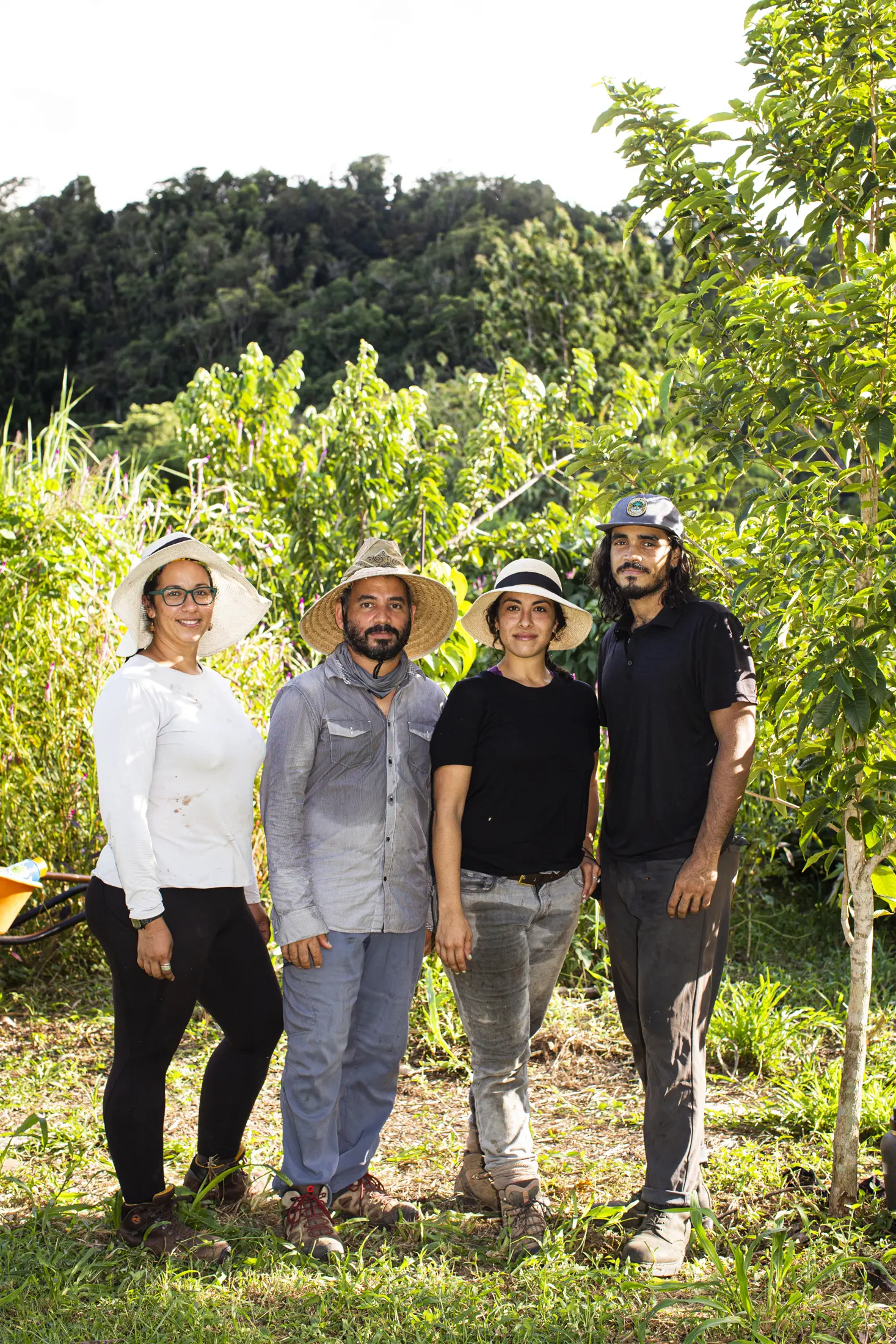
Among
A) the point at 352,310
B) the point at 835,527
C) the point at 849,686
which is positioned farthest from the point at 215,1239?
the point at 352,310

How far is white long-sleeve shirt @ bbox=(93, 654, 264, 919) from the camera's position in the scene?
115 inches

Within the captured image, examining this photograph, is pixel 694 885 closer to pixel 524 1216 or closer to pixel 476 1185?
pixel 524 1216

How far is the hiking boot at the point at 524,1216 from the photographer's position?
124 inches

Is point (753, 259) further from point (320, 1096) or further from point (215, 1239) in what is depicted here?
point (215, 1239)

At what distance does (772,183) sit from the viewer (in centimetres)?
328

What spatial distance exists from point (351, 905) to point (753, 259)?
2350 mm

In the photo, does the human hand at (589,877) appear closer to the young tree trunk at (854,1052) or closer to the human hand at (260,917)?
the young tree trunk at (854,1052)

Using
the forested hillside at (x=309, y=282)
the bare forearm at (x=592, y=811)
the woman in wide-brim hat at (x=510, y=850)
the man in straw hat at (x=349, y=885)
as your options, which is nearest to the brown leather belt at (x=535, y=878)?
the woman in wide-brim hat at (x=510, y=850)

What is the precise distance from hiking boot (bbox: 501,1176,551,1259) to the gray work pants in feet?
0.13

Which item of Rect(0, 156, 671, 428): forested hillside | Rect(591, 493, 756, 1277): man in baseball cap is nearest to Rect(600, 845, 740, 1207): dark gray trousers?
Rect(591, 493, 756, 1277): man in baseball cap

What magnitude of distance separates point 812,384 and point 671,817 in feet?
4.16

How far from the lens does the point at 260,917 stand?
3494mm

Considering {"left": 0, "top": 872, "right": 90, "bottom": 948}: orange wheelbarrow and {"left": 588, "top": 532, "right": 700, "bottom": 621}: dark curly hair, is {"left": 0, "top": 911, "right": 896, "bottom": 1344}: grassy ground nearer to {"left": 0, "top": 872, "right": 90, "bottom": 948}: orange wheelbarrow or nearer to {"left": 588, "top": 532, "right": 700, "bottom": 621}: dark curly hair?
{"left": 0, "top": 872, "right": 90, "bottom": 948}: orange wheelbarrow

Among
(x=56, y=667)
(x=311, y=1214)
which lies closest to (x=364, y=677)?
(x=311, y=1214)
